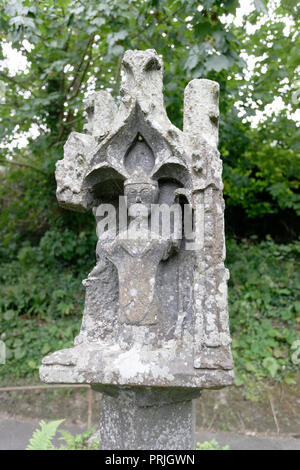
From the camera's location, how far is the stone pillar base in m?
1.97

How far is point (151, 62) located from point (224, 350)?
160 cm

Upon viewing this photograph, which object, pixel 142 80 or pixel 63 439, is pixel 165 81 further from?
pixel 63 439

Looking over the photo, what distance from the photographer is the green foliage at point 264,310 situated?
4672 mm

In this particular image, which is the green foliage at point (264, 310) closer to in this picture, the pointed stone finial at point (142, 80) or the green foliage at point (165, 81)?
the green foliage at point (165, 81)

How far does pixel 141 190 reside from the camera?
211 centimetres

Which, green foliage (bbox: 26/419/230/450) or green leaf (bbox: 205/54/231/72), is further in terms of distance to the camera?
green leaf (bbox: 205/54/231/72)

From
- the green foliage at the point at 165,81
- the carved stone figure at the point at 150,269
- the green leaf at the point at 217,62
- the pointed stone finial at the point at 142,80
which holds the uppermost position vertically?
the green foliage at the point at 165,81

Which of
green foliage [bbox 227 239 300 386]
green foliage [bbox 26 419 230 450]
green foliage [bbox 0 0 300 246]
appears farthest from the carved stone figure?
green foliage [bbox 227 239 300 386]

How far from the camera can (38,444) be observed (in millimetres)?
2145

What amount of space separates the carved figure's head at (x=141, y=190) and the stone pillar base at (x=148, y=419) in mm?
976

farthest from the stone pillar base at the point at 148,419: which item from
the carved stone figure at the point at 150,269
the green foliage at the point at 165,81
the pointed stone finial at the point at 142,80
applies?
the green foliage at the point at 165,81

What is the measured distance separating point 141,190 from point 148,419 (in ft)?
4.01

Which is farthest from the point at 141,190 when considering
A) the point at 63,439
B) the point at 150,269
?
the point at 63,439

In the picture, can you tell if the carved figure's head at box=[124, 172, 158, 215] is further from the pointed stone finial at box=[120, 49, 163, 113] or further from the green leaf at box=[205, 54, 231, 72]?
the green leaf at box=[205, 54, 231, 72]
